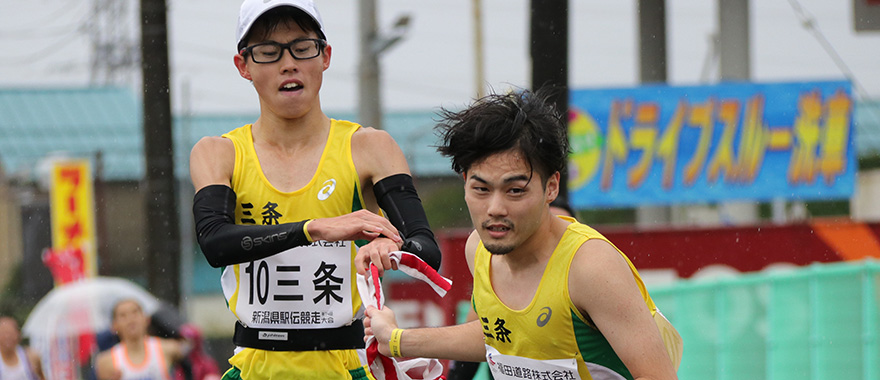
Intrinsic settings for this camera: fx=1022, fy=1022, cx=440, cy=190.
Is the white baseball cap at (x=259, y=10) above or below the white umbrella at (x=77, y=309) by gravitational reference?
above

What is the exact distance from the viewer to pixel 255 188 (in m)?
3.37

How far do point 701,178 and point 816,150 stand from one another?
78.9 inches

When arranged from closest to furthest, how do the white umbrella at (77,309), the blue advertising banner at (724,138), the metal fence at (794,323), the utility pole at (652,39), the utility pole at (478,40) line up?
the metal fence at (794,323)
the utility pole at (652,39)
the white umbrella at (77,309)
the blue advertising banner at (724,138)
the utility pole at (478,40)

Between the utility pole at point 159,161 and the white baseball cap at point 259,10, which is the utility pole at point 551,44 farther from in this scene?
the utility pole at point 159,161

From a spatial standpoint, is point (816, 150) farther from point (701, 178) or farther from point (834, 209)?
point (834, 209)

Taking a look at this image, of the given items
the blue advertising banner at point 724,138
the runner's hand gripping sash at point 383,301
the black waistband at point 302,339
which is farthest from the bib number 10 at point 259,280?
the blue advertising banner at point 724,138

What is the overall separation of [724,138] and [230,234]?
1515cm

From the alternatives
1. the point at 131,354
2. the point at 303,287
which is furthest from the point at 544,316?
the point at 131,354

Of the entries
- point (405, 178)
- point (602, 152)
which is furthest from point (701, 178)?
point (405, 178)

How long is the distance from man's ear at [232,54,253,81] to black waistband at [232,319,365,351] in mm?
852

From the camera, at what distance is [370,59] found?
12.9 metres

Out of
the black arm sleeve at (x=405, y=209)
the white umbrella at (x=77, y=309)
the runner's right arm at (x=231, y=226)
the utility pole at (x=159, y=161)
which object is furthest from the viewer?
the white umbrella at (x=77, y=309)

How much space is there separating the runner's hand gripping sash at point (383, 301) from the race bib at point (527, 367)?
0.25m

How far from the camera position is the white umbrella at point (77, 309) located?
1224cm
